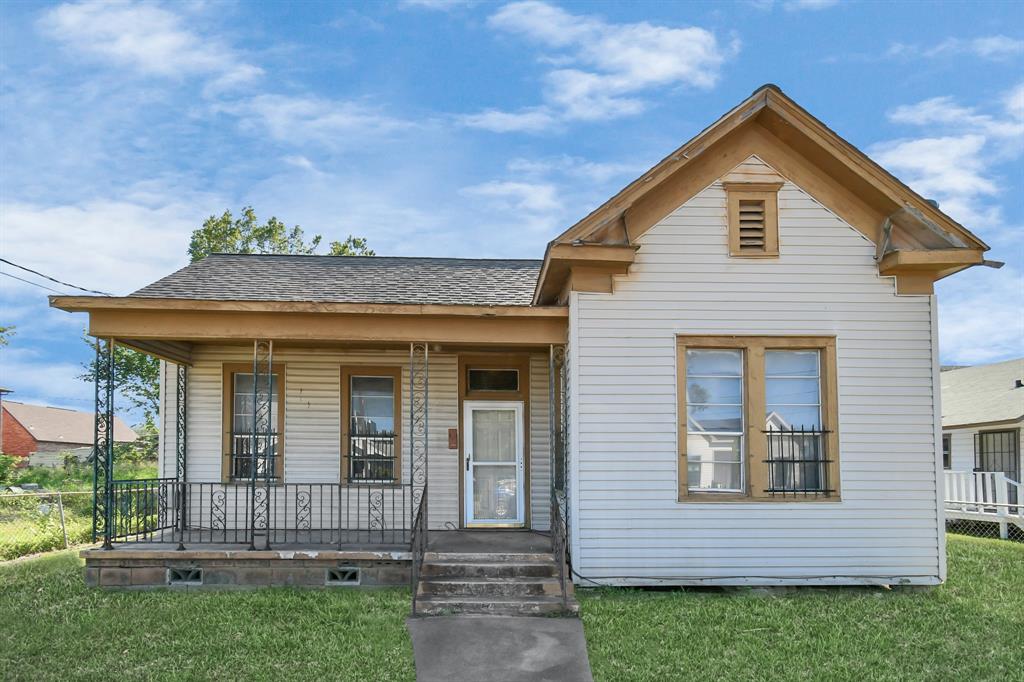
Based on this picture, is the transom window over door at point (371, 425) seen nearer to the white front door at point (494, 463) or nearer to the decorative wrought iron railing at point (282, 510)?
the decorative wrought iron railing at point (282, 510)

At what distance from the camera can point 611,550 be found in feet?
33.7

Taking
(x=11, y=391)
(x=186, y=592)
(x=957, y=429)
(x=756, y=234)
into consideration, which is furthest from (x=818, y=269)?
(x=11, y=391)

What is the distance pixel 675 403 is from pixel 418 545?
3.47 metres

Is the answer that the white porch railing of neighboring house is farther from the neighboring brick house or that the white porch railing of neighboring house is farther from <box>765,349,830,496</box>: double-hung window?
the neighboring brick house

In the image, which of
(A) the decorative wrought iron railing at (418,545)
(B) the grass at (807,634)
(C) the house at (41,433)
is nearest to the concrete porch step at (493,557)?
(A) the decorative wrought iron railing at (418,545)

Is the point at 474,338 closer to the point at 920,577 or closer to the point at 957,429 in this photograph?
the point at 920,577

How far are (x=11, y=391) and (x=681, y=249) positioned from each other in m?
38.3

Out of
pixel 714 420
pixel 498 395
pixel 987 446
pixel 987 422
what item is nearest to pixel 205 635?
pixel 498 395

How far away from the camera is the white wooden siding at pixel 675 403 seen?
10.3m

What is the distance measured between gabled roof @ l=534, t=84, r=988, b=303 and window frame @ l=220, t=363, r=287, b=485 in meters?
4.51

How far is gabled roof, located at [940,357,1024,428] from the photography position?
67.8ft

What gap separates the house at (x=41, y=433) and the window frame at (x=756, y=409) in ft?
153

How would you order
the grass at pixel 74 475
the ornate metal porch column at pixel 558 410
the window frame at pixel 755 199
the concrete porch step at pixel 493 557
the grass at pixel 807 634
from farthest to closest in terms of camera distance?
the grass at pixel 74 475 → the ornate metal porch column at pixel 558 410 → the window frame at pixel 755 199 → the concrete porch step at pixel 493 557 → the grass at pixel 807 634

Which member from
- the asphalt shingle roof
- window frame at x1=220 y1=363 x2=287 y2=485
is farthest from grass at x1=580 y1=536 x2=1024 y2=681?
window frame at x1=220 y1=363 x2=287 y2=485
